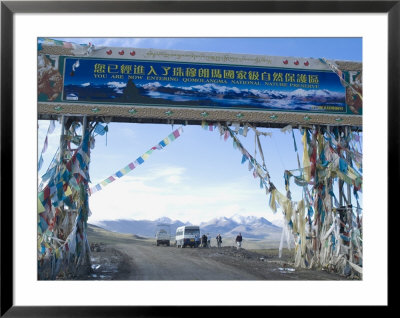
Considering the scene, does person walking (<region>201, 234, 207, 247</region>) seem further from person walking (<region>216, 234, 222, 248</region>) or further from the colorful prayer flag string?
the colorful prayer flag string

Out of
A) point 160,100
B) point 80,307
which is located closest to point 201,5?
point 160,100

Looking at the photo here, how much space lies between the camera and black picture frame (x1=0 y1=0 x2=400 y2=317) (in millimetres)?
5629

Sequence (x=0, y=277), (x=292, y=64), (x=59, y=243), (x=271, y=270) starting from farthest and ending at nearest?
(x=271, y=270) < (x=292, y=64) < (x=59, y=243) < (x=0, y=277)

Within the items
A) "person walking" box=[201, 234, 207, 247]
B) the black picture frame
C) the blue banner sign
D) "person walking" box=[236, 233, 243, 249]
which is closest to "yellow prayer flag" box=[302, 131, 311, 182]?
the blue banner sign

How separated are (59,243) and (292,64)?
192 inches

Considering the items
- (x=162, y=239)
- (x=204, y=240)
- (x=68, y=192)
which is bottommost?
(x=162, y=239)

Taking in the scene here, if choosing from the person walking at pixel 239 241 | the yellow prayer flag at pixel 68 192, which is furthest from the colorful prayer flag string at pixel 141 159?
the person walking at pixel 239 241

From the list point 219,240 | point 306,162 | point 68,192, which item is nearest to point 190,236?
point 219,240

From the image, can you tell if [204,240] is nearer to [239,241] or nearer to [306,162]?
[239,241]

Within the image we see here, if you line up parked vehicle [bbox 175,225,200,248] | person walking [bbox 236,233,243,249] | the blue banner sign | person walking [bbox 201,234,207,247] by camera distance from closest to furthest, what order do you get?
the blue banner sign, person walking [bbox 236,233,243,249], person walking [bbox 201,234,207,247], parked vehicle [bbox 175,225,200,248]

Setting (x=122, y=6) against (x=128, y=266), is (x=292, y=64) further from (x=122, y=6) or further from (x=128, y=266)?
(x=128, y=266)

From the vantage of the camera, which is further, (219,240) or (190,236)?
(190,236)

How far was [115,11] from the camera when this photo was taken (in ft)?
18.8

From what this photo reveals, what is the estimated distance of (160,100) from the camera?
8117 mm
